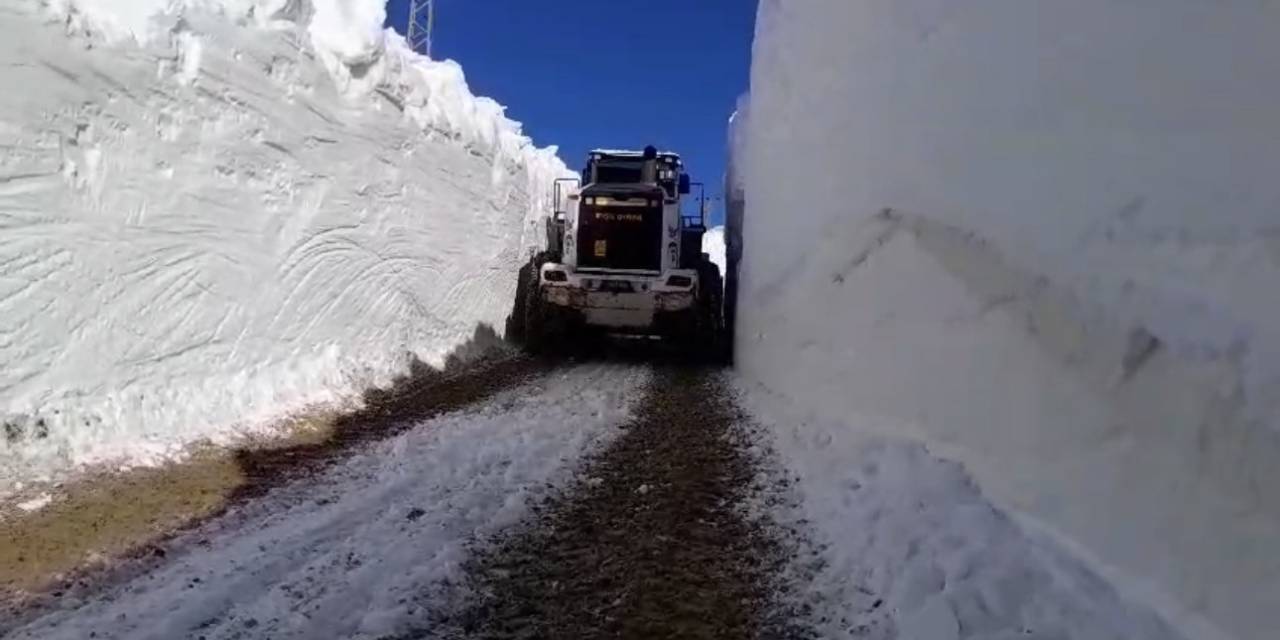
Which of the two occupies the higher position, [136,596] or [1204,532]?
[1204,532]

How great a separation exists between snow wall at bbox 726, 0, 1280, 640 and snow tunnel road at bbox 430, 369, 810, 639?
133 cm

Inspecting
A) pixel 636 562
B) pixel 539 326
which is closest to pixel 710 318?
pixel 539 326

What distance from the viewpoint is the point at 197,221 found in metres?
7.13

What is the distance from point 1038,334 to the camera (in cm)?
413

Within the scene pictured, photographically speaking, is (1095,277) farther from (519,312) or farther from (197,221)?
(519,312)

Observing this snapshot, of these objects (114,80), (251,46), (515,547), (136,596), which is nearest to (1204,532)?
(515,547)

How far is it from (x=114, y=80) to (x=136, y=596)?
420 centimetres

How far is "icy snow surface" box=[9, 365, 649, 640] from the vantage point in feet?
10.9

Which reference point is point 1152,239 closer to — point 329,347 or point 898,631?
point 898,631

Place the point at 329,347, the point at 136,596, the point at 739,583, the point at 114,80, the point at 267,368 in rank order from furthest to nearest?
the point at 329,347
the point at 267,368
the point at 114,80
the point at 739,583
the point at 136,596

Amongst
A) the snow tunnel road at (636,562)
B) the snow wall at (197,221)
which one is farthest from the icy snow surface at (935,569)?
the snow wall at (197,221)

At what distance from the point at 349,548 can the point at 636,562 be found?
141cm

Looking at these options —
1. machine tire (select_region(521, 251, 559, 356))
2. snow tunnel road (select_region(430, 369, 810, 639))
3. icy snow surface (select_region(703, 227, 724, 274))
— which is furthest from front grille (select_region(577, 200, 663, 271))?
icy snow surface (select_region(703, 227, 724, 274))

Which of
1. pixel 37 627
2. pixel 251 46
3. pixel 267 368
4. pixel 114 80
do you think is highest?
pixel 251 46
